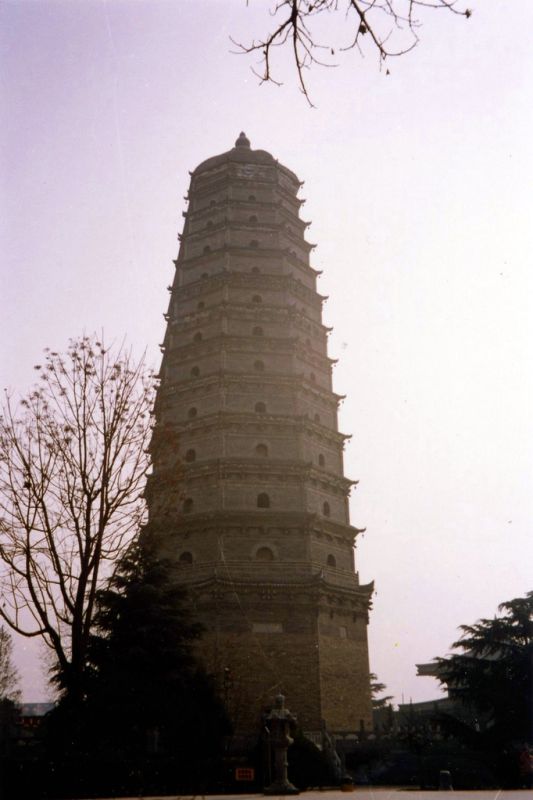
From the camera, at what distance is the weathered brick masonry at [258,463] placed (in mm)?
23188

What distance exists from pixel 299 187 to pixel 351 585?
19.2 metres

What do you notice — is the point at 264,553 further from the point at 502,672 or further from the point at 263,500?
the point at 502,672

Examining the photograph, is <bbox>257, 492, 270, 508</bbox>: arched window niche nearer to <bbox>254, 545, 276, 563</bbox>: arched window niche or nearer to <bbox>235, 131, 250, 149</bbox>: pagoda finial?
<bbox>254, 545, 276, 563</bbox>: arched window niche

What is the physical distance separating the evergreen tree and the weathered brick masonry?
171 centimetres

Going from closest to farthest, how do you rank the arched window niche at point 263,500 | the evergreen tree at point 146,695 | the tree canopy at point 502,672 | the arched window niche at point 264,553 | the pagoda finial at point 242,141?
the evergreen tree at point 146,695 → the tree canopy at point 502,672 → the arched window niche at point 264,553 → the arched window niche at point 263,500 → the pagoda finial at point 242,141

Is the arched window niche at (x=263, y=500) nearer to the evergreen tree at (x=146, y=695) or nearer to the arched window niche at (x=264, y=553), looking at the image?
the arched window niche at (x=264, y=553)

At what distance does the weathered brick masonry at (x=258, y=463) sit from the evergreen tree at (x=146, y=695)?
1.71m

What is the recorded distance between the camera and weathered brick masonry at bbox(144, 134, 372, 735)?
23188mm

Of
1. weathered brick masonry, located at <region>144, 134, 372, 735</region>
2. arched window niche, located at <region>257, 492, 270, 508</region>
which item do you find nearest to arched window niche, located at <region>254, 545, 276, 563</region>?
weathered brick masonry, located at <region>144, 134, 372, 735</region>

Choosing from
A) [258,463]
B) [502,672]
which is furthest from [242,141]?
[502,672]

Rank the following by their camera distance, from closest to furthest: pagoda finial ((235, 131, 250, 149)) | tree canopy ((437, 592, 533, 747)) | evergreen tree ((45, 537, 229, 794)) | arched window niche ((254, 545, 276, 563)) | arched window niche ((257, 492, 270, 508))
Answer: evergreen tree ((45, 537, 229, 794)), tree canopy ((437, 592, 533, 747)), arched window niche ((254, 545, 276, 563)), arched window niche ((257, 492, 270, 508)), pagoda finial ((235, 131, 250, 149))

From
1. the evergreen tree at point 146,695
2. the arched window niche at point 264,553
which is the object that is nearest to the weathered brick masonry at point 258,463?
the arched window niche at point 264,553

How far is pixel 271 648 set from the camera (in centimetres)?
2320

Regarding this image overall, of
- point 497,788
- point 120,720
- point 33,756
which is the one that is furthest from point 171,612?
point 497,788
